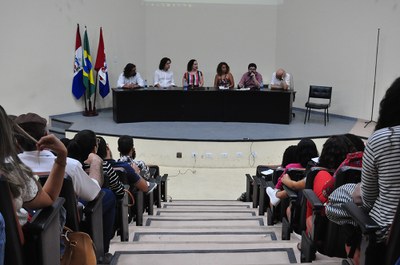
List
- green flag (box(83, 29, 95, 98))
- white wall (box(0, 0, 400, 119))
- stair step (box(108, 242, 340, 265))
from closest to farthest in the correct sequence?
stair step (box(108, 242, 340, 265)), white wall (box(0, 0, 400, 119)), green flag (box(83, 29, 95, 98))

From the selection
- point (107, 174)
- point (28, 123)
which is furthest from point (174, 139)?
point (28, 123)

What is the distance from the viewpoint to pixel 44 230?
1.52m

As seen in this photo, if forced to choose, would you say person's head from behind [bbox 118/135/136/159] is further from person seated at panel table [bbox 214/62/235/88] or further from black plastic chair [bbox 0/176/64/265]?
person seated at panel table [bbox 214/62/235/88]

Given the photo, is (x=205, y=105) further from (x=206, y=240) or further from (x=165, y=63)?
(x=206, y=240)

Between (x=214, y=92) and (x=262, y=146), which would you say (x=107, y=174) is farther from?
(x=214, y=92)

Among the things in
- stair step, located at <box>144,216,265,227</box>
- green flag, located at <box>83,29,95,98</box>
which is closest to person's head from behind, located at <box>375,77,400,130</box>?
stair step, located at <box>144,216,265,227</box>

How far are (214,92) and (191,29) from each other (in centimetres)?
248

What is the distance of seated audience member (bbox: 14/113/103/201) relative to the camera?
1897 mm

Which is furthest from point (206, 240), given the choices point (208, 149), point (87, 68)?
point (87, 68)

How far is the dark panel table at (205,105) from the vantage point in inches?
318

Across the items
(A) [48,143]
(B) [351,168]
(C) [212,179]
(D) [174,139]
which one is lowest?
(C) [212,179]

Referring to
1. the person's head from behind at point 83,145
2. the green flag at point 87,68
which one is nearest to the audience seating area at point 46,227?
the person's head from behind at point 83,145

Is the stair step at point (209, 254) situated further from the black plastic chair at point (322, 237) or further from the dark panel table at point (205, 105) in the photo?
the dark panel table at point (205, 105)

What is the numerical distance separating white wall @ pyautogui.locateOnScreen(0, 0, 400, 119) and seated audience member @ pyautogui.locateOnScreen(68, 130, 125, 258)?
5576 mm
